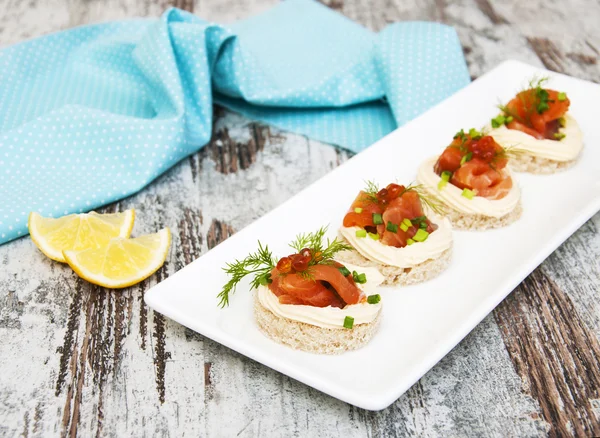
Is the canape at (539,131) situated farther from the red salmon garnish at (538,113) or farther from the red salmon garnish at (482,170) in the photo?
the red salmon garnish at (482,170)

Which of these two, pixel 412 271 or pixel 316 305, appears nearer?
pixel 316 305

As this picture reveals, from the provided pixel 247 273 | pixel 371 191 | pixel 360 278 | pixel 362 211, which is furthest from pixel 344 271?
pixel 371 191

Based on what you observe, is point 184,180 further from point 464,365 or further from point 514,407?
point 514,407

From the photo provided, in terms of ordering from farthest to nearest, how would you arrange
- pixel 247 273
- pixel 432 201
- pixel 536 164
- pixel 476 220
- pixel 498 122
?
pixel 498 122 → pixel 536 164 → pixel 432 201 → pixel 476 220 → pixel 247 273

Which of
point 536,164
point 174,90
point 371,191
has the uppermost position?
point 371,191

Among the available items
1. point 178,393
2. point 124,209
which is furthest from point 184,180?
point 178,393

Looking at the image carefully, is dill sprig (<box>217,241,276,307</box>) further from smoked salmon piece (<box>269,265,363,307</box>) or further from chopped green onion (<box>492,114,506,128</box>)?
chopped green onion (<box>492,114,506,128</box>)

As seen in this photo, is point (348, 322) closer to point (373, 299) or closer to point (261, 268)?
point (373, 299)

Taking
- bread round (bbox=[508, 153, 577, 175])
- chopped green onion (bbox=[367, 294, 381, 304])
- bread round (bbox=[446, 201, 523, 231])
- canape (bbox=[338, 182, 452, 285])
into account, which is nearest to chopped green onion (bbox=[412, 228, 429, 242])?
canape (bbox=[338, 182, 452, 285])
